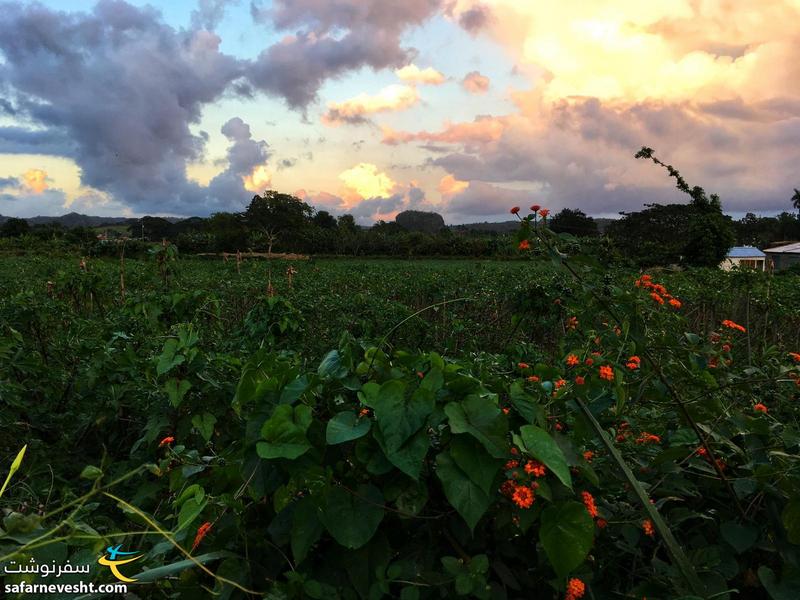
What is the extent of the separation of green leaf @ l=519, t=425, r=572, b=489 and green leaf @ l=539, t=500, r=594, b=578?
0.21ft

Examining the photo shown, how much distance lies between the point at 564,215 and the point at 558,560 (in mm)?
72275

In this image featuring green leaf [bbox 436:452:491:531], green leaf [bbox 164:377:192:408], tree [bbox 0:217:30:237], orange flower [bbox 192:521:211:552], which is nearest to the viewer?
green leaf [bbox 436:452:491:531]

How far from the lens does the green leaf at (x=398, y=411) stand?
100 centimetres

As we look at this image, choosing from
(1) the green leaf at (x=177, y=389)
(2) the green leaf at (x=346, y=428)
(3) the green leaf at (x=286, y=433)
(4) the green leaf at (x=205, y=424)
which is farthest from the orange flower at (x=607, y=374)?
(1) the green leaf at (x=177, y=389)

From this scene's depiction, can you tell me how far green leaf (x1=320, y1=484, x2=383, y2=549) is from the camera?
3.33ft

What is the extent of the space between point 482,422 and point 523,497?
0.15 meters

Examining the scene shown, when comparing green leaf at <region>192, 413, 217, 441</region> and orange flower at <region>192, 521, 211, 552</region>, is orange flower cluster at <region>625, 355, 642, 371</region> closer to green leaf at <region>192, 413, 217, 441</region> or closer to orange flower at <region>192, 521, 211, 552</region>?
orange flower at <region>192, 521, 211, 552</region>

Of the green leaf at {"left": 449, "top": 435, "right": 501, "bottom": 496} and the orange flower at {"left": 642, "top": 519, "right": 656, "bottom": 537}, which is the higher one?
the green leaf at {"left": 449, "top": 435, "right": 501, "bottom": 496}

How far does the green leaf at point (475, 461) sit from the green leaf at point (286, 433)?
0.28 meters

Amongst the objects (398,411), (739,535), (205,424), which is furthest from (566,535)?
(205,424)

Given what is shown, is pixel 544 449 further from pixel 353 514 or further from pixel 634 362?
pixel 634 362

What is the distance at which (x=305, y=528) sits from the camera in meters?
1.06

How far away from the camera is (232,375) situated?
2354 millimetres

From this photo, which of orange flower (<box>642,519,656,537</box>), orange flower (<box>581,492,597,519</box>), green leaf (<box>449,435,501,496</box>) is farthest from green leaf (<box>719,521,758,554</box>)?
green leaf (<box>449,435,501,496</box>)
